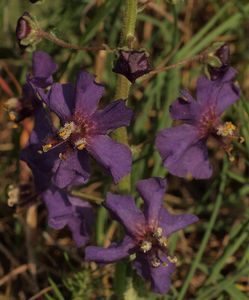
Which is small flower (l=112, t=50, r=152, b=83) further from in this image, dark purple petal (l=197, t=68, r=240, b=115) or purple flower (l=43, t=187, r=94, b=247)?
purple flower (l=43, t=187, r=94, b=247)

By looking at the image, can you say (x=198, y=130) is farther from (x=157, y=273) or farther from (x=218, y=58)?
(x=157, y=273)

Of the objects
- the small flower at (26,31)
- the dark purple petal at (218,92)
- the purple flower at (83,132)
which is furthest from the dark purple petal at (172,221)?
the small flower at (26,31)

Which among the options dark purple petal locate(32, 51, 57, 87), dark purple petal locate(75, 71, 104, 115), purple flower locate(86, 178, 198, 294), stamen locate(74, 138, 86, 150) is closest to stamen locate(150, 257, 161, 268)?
purple flower locate(86, 178, 198, 294)

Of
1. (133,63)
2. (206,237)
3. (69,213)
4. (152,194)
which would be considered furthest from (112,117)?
(206,237)

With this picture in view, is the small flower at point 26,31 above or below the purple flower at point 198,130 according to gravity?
above

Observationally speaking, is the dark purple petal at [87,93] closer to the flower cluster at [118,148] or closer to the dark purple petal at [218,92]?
the flower cluster at [118,148]

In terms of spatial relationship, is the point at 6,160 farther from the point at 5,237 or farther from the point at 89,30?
the point at 89,30
